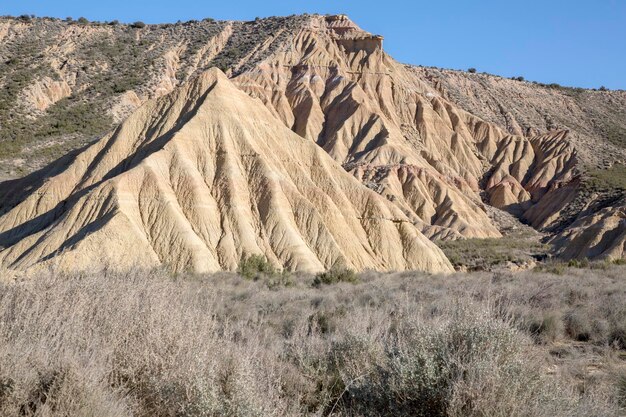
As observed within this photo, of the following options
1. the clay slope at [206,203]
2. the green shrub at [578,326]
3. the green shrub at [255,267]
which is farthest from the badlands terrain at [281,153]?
the green shrub at [578,326]

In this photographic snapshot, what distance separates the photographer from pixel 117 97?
74375 millimetres

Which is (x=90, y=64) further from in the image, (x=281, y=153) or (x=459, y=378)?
(x=459, y=378)

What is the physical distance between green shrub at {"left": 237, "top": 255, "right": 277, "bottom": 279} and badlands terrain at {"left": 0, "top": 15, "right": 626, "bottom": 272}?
97 cm

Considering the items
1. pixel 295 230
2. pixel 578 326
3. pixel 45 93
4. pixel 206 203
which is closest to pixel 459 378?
pixel 578 326

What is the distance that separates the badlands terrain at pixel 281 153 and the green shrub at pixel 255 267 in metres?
0.97

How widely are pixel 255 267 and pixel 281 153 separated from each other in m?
12.5

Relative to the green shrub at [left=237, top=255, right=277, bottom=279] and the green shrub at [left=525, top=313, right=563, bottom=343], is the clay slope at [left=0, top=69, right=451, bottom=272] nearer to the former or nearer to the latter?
the green shrub at [left=237, top=255, right=277, bottom=279]

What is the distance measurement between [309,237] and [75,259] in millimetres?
13494

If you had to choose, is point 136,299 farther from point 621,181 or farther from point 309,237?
point 621,181

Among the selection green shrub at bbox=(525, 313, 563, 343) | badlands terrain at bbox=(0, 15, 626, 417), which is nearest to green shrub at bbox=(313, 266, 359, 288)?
badlands terrain at bbox=(0, 15, 626, 417)

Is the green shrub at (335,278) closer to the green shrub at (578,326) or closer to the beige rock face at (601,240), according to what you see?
the green shrub at (578,326)

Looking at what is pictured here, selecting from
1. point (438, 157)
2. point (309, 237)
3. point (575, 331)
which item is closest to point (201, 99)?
point (309, 237)

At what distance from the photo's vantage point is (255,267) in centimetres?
2909

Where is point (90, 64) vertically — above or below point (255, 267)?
above
